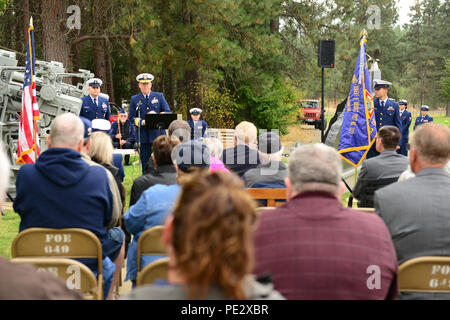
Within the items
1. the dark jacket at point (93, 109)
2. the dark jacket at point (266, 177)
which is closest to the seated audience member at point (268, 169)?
the dark jacket at point (266, 177)

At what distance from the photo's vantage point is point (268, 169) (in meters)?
4.97

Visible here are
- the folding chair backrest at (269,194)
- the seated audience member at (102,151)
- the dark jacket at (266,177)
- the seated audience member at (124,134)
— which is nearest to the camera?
the folding chair backrest at (269,194)

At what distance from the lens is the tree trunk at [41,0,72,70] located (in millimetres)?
14844

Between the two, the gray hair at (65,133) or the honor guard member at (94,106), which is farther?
the honor guard member at (94,106)

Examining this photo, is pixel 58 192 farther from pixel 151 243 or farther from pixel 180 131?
pixel 180 131

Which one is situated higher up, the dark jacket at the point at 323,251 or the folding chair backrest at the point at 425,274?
the dark jacket at the point at 323,251

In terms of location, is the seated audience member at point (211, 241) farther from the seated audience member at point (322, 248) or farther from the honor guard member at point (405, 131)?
the honor guard member at point (405, 131)

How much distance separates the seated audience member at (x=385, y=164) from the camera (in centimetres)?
539

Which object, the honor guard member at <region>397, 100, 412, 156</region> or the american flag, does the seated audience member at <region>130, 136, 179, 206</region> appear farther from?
the honor guard member at <region>397, 100, 412, 156</region>

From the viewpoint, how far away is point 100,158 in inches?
206

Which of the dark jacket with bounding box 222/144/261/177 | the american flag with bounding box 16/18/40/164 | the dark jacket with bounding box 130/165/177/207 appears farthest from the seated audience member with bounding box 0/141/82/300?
the american flag with bounding box 16/18/40/164

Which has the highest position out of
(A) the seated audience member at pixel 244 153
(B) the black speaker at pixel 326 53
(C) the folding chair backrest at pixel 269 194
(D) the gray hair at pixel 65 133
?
(B) the black speaker at pixel 326 53

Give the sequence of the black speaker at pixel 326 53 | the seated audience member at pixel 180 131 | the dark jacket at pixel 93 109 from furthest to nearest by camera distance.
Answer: the black speaker at pixel 326 53 → the dark jacket at pixel 93 109 → the seated audience member at pixel 180 131

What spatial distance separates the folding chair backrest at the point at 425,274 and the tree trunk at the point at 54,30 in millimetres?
13649
